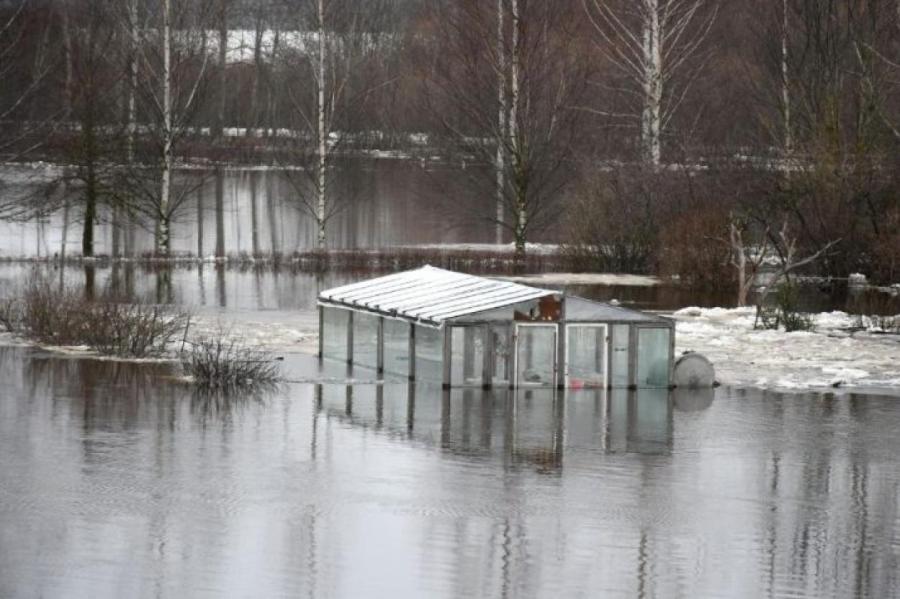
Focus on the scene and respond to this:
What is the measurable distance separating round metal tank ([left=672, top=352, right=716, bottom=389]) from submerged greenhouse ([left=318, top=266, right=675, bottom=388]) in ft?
0.50

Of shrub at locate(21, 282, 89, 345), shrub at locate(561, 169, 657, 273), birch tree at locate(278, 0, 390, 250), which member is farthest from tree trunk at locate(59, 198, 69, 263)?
shrub at locate(21, 282, 89, 345)

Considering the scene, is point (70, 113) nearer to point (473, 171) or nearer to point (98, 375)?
point (98, 375)

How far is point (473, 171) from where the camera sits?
82125 millimetres

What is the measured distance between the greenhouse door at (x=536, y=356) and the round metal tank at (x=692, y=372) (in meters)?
2.15

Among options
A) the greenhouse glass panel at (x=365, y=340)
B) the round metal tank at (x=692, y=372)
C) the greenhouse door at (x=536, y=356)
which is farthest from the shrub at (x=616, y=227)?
the greenhouse door at (x=536, y=356)

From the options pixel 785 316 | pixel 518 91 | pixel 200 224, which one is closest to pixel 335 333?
pixel 785 316

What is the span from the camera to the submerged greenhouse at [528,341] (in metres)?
27.4

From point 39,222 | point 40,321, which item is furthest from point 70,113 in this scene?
point 40,321

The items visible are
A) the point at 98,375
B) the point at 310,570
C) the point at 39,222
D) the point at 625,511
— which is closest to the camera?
the point at 310,570

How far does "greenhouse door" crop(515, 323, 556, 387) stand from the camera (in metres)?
27.6

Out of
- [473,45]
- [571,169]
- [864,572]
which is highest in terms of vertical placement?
[473,45]

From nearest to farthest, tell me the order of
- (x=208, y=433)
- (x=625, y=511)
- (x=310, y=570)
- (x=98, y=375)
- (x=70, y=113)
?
(x=310, y=570), (x=625, y=511), (x=208, y=433), (x=98, y=375), (x=70, y=113)

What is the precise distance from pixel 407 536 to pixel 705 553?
A: 314cm

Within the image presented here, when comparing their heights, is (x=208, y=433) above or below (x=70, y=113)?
below
